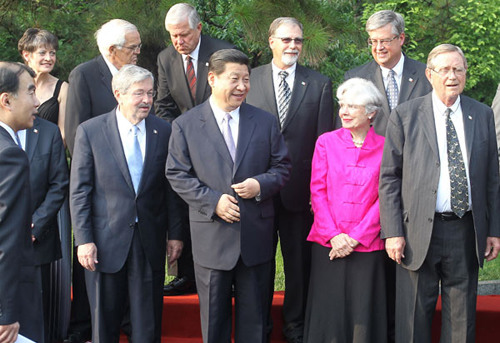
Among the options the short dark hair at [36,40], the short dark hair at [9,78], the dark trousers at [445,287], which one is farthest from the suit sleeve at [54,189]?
the dark trousers at [445,287]

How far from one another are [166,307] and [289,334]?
940mm

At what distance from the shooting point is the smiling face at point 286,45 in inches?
200

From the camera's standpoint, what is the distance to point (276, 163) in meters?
4.54

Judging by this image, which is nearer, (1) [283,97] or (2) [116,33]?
(2) [116,33]

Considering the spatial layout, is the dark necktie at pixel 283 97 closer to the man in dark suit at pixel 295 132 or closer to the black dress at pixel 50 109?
the man in dark suit at pixel 295 132

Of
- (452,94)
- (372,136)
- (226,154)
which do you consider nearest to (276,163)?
(226,154)

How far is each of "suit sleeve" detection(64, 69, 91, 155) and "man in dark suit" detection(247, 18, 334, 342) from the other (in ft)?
3.64

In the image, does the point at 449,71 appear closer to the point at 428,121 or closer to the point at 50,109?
the point at 428,121

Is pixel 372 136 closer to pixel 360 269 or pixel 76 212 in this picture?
pixel 360 269

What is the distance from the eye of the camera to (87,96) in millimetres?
5020

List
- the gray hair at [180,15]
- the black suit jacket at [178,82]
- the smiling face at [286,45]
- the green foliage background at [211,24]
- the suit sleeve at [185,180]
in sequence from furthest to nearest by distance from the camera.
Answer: the green foliage background at [211,24]
the black suit jacket at [178,82]
the gray hair at [180,15]
the smiling face at [286,45]
the suit sleeve at [185,180]

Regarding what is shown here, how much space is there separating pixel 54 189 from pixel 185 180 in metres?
0.83

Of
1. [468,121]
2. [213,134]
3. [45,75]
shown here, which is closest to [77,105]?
[45,75]

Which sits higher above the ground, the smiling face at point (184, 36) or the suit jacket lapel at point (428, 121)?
the smiling face at point (184, 36)
